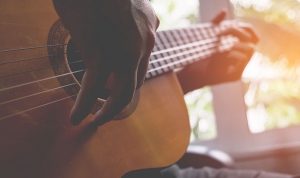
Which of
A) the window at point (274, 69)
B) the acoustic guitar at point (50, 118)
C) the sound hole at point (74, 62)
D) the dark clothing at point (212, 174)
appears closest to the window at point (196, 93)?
the window at point (274, 69)

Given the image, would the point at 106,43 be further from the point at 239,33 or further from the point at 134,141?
the point at 239,33

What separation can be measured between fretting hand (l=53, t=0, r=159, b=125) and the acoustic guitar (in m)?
0.09

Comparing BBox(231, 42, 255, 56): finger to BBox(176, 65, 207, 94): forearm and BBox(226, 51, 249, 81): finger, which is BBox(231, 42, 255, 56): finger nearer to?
BBox(226, 51, 249, 81): finger

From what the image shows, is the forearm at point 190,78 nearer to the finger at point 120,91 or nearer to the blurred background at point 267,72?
the blurred background at point 267,72

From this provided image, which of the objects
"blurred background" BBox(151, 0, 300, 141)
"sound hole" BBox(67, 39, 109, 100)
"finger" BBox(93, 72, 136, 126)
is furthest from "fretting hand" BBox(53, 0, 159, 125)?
"blurred background" BBox(151, 0, 300, 141)

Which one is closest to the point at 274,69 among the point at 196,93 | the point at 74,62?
the point at 196,93

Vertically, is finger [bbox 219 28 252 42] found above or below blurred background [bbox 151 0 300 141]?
above

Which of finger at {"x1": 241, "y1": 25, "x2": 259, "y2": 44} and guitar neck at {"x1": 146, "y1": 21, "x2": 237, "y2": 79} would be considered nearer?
guitar neck at {"x1": 146, "y1": 21, "x2": 237, "y2": 79}

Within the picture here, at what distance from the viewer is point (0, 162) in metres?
0.51

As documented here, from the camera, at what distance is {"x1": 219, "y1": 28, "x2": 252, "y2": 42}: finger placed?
48.9 inches

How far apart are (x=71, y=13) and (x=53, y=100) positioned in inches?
7.8

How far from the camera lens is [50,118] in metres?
0.58

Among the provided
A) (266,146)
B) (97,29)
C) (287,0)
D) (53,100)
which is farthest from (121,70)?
(287,0)

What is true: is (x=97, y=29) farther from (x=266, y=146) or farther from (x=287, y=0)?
(x=287, y=0)
